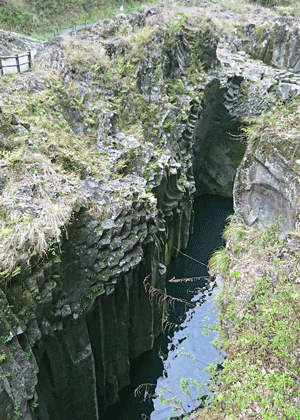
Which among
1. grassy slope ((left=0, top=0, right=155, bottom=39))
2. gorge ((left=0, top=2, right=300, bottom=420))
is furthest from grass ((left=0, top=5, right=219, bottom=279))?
grassy slope ((left=0, top=0, right=155, bottom=39))

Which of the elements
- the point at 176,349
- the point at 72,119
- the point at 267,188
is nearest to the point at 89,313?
the point at 176,349

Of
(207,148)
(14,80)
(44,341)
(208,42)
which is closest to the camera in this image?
(44,341)

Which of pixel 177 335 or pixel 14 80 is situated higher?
pixel 14 80

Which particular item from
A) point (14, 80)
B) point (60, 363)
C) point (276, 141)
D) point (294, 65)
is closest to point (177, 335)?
point (60, 363)

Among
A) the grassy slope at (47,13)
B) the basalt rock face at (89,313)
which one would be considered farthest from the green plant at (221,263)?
the grassy slope at (47,13)

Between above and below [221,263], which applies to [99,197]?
above

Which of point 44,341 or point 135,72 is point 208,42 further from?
point 44,341

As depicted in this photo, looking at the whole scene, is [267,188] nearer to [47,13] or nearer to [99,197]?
[99,197]
